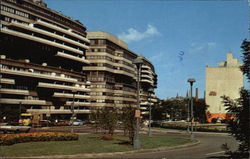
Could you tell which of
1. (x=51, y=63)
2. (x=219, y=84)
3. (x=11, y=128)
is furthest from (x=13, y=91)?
(x=219, y=84)

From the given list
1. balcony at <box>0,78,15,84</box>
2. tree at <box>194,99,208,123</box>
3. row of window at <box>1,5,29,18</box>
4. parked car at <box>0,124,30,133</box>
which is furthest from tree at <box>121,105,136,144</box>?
tree at <box>194,99,208,123</box>

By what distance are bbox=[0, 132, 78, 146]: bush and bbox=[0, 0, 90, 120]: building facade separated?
44.0m

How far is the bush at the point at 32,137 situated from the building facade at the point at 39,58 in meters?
44.0

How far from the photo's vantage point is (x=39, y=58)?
78062 millimetres

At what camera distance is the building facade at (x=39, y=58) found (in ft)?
217

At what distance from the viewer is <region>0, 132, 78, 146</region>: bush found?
19.5 metres

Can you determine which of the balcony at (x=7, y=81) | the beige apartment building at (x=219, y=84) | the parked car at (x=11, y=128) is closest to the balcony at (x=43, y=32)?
the balcony at (x=7, y=81)

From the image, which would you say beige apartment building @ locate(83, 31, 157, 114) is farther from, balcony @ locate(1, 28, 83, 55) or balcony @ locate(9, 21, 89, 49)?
balcony @ locate(1, 28, 83, 55)

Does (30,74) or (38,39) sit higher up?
(38,39)

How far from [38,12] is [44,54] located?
10.9m

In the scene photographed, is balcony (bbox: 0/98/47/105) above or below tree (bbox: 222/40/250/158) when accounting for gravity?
above

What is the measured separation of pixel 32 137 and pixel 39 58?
5877cm

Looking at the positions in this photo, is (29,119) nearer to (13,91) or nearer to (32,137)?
(13,91)

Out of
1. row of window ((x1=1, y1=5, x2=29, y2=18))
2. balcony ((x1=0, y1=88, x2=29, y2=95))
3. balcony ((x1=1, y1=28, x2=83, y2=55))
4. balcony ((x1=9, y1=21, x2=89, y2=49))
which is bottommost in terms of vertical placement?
balcony ((x1=0, y1=88, x2=29, y2=95))
